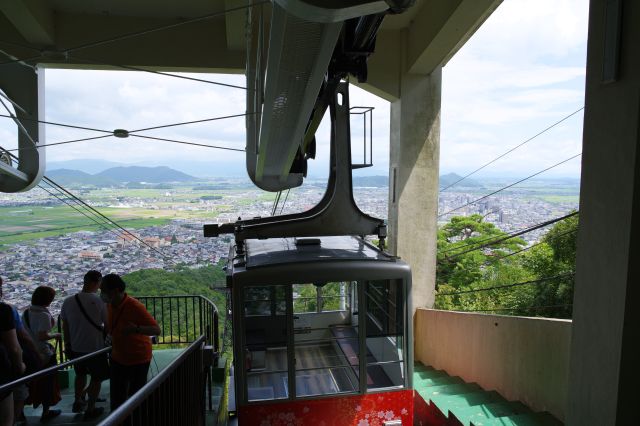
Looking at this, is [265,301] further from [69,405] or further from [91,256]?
[91,256]

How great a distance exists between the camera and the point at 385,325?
3682mm

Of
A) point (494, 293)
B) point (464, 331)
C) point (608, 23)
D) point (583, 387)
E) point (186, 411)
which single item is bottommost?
point (494, 293)

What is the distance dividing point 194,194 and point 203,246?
331 centimetres

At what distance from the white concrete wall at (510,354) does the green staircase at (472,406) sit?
98mm

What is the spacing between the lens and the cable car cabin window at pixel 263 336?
3.46 metres

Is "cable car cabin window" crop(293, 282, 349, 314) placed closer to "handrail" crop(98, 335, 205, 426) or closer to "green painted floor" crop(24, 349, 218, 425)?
"handrail" crop(98, 335, 205, 426)

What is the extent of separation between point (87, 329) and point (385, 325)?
2.48 m

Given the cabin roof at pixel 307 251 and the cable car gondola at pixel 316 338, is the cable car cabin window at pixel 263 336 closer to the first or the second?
the cable car gondola at pixel 316 338

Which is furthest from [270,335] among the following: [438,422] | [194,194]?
[194,194]

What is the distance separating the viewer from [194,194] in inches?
574

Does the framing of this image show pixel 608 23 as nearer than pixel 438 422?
Yes

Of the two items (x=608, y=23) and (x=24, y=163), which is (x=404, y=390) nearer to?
(x=608, y=23)

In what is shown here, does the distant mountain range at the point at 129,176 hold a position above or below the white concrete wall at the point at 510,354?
above

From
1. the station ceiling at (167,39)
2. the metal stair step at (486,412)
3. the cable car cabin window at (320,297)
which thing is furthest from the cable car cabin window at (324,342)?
the station ceiling at (167,39)
